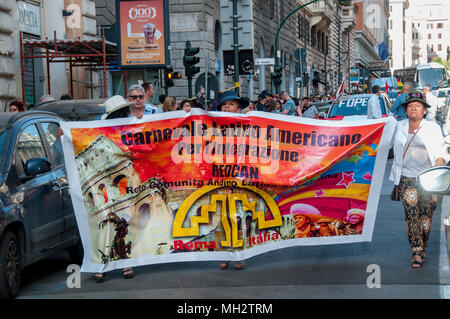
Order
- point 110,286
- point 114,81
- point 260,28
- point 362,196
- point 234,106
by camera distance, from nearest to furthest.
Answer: point 110,286 < point 362,196 < point 234,106 < point 114,81 < point 260,28

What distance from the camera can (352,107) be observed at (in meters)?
22.8

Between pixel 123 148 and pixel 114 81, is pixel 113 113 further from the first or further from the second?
pixel 114 81

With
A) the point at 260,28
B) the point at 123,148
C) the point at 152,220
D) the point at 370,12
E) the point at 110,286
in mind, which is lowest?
the point at 110,286

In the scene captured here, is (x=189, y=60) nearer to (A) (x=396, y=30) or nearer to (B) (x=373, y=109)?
(B) (x=373, y=109)

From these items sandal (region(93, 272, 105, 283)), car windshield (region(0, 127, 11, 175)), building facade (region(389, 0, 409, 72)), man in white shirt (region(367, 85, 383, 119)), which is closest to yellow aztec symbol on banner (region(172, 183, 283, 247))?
sandal (region(93, 272, 105, 283))

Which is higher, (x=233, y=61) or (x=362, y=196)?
(x=233, y=61)

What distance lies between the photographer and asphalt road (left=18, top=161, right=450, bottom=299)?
683cm

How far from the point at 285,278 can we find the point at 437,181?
3.51 meters

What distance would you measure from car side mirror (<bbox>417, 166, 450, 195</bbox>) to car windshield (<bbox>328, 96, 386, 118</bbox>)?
1840cm

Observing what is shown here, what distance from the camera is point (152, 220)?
25.3ft

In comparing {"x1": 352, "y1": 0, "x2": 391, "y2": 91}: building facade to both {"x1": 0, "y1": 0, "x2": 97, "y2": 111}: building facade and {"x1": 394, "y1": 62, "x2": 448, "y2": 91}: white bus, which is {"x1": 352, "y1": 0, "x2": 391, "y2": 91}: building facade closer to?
{"x1": 394, "y1": 62, "x2": 448, "y2": 91}: white bus

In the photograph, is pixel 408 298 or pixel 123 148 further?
pixel 123 148

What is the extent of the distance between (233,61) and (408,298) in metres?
13.8
